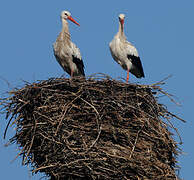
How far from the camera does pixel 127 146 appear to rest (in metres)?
9.39

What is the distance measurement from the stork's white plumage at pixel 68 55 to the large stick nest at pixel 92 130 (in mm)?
2374

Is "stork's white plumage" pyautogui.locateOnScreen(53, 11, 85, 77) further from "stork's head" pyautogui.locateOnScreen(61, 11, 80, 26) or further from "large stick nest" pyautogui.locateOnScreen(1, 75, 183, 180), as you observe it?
"large stick nest" pyautogui.locateOnScreen(1, 75, 183, 180)

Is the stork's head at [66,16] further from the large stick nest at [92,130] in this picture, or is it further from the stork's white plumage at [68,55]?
the large stick nest at [92,130]

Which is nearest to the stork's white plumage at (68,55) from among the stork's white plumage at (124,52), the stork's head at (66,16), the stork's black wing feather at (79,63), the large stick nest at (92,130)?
the stork's black wing feather at (79,63)

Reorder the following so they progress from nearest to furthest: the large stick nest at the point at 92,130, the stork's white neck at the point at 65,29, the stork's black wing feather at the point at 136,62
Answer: the large stick nest at the point at 92,130
the stork's black wing feather at the point at 136,62
the stork's white neck at the point at 65,29

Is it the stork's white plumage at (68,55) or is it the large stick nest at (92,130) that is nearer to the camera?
the large stick nest at (92,130)

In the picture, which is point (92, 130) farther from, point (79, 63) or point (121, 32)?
point (121, 32)

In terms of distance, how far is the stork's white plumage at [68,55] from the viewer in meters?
12.3

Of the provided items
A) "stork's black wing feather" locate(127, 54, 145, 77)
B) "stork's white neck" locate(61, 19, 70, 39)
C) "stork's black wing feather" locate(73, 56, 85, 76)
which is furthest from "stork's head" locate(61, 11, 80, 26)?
"stork's black wing feather" locate(127, 54, 145, 77)

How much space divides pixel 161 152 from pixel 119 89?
1293 mm

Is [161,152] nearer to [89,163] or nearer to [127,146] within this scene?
[127,146]

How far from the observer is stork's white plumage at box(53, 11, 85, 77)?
12.3m

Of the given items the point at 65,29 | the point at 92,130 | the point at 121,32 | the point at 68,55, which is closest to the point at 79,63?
the point at 68,55

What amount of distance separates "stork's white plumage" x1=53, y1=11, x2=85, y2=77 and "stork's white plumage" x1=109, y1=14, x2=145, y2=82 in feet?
2.49
